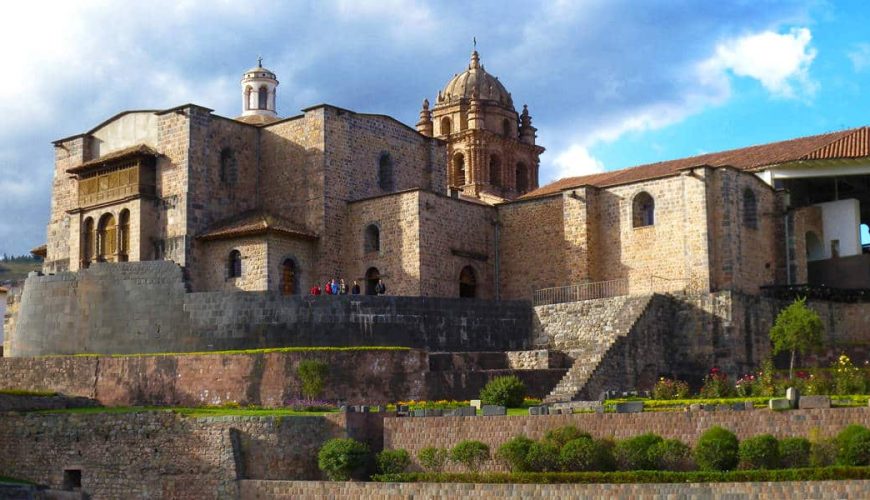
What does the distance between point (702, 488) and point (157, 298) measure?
20.7 m

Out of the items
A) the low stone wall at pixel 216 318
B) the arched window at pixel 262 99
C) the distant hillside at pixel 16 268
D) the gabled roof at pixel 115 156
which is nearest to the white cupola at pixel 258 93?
the arched window at pixel 262 99

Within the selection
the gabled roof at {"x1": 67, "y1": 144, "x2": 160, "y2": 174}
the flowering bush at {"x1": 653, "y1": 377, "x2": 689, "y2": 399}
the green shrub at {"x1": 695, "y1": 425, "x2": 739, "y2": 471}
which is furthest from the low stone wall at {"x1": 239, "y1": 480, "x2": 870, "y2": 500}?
the gabled roof at {"x1": 67, "y1": 144, "x2": 160, "y2": 174}

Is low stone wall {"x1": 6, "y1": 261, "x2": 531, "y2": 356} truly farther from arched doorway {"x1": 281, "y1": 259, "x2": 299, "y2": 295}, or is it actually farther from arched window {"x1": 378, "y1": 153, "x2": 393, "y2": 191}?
arched window {"x1": 378, "y1": 153, "x2": 393, "y2": 191}

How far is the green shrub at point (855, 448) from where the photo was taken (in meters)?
24.2

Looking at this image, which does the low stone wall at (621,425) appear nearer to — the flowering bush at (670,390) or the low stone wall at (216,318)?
the flowering bush at (670,390)

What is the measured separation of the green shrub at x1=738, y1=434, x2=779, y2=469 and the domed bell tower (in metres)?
37.0

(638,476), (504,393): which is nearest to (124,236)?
(504,393)

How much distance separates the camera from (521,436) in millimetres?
28359

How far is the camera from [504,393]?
33781 millimetres

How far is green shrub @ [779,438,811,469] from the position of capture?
2508 centimetres

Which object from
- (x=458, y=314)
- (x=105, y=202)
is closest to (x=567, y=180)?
(x=458, y=314)

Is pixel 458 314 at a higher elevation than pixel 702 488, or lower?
higher

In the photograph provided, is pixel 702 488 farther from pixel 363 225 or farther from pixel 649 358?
pixel 363 225

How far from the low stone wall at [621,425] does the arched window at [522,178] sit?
1471 inches
